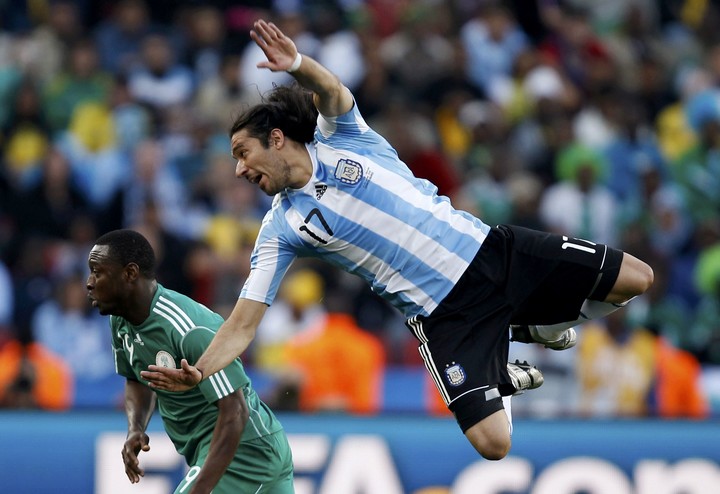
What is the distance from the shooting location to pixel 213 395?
620cm

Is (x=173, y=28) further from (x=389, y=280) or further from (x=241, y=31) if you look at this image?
(x=389, y=280)

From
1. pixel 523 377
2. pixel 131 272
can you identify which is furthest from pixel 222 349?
pixel 523 377

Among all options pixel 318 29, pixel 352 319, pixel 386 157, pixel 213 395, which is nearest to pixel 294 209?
pixel 386 157

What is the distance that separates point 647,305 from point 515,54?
4.28 meters

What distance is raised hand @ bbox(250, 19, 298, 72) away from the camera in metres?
6.19

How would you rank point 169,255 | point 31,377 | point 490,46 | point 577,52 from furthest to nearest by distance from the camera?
point 577,52, point 490,46, point 169,255, point 31,377

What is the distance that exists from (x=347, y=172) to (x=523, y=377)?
1.46m

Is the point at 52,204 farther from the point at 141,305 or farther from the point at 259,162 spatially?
the point at 141,305

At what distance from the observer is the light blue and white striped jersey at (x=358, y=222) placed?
6.73 metres

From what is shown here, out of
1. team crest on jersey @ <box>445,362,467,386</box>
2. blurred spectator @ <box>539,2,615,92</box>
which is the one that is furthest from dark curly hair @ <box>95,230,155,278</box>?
blurred spectator @ <box>539,2,615,92</box>

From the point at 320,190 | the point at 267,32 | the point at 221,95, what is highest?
the point at 221,95

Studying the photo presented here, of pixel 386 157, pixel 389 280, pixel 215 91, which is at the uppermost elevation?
pixel 215 91

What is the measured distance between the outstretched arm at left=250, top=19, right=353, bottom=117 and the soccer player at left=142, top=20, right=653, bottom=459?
0.04ft

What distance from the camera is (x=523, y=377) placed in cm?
712
